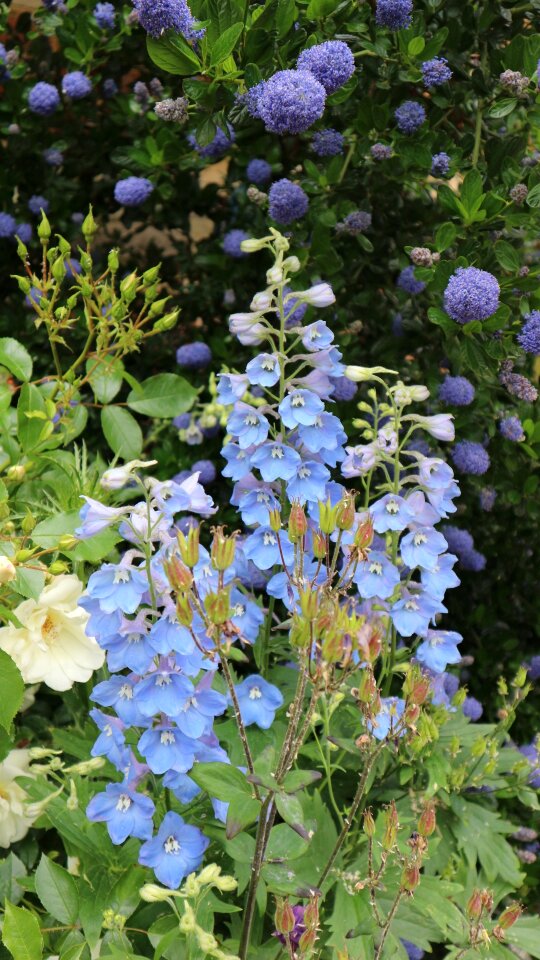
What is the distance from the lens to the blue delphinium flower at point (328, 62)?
4.21 ft

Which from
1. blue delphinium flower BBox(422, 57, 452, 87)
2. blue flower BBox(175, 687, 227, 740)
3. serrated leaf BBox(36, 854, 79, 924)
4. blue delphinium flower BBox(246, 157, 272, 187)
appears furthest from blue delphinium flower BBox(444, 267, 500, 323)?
serrated leaf BBox(36, 854, 79, 924)

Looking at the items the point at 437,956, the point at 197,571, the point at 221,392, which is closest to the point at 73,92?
the point at 221,392

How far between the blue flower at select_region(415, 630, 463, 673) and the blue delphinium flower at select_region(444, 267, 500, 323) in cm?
45

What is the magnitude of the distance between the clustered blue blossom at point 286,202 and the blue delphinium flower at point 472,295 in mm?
320

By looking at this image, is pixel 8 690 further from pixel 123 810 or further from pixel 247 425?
pixel 247 425

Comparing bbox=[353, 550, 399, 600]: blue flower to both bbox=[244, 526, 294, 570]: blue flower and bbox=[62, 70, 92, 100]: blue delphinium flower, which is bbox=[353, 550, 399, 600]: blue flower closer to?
bbox=[244, 526, 294, 570]: blue flower

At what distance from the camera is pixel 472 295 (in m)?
1.37

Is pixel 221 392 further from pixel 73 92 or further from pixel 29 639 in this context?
pixel 73 92

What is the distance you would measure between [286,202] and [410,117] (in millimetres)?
233

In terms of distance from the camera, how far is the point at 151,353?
212 cm

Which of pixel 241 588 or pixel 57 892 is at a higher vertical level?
pixel 241 588

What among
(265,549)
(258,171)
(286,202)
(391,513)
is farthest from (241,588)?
(258,171)

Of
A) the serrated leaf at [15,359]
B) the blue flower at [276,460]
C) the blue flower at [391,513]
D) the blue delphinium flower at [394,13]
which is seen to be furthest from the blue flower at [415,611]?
the blue delphinium flower at [394,13]

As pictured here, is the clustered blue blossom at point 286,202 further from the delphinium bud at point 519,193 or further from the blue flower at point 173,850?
the blue flower at point 173,850
